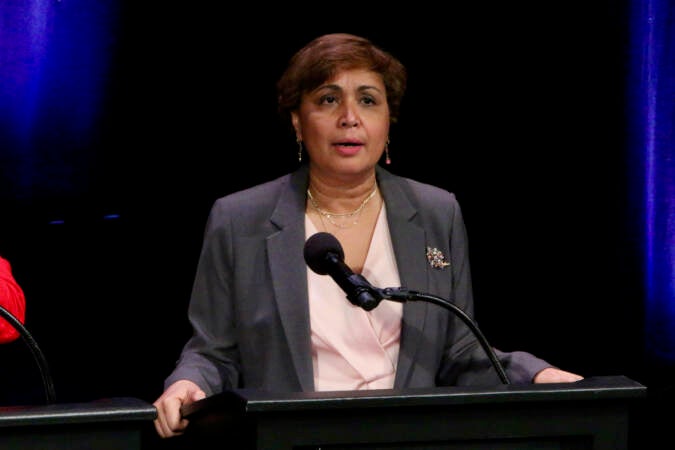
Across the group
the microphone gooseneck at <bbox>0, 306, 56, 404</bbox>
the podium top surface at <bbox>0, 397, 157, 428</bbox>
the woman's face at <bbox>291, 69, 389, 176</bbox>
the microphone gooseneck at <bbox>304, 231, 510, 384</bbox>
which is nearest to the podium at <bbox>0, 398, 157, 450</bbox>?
the podium top surface at <bbox>0, 397, 157, 428</bbox>

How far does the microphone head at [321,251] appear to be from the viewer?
7.00 ft

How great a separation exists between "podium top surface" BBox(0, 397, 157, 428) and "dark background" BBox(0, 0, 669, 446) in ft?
3.55

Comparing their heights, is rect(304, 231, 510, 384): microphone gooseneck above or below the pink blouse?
above

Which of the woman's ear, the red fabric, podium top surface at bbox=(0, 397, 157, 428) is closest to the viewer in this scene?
podium top surface at bbox=(0, 397, 157, 428)

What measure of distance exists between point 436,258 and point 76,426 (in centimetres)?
119

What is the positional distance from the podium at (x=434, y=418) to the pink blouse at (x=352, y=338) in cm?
71

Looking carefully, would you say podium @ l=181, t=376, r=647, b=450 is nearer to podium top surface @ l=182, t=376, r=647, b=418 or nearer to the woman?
podium top surface @ l=182, t=376, r=647, b=418

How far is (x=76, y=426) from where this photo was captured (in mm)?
1776

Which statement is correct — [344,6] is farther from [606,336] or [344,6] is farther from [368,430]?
[368,430]

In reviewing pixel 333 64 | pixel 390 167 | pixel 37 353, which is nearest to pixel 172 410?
pixel 37 353

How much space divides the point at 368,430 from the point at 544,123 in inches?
67.9

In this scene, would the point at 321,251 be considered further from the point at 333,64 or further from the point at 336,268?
the point at 333,64

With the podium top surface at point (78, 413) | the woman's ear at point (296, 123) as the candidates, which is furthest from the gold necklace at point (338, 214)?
the podium top surface at point (78, 413)

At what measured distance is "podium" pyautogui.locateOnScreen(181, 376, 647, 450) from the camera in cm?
180
